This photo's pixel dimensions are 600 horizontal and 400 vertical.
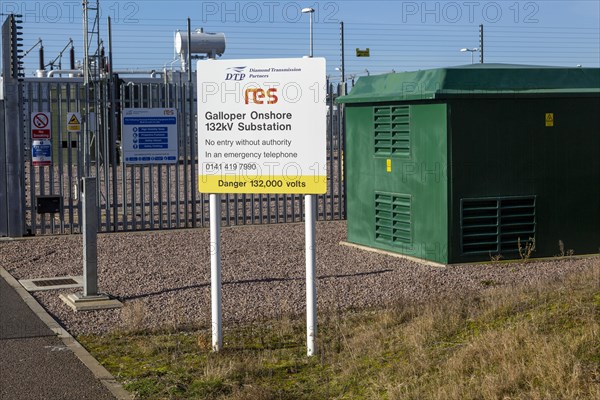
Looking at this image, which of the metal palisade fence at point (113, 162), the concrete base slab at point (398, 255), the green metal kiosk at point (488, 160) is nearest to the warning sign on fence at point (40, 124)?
the metal palisade fence at point (113, 162)

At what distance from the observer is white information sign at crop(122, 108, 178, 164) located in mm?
16344

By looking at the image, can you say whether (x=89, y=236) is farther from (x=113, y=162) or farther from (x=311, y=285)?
(x=113, y=162)

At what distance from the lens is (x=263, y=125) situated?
805cm

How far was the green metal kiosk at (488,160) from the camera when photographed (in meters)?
12.5

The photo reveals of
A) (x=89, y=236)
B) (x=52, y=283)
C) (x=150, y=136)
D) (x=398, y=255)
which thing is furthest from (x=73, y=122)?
(x=89, y=236)

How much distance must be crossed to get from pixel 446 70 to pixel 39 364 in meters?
6.55

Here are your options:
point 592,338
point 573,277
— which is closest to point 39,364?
point 592,338

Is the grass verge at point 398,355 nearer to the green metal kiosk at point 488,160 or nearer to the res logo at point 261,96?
the res logo at point 261,96

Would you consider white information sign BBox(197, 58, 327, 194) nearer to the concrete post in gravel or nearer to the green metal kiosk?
the concrete post in gravel

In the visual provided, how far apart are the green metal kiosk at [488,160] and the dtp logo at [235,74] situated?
15.5 feet

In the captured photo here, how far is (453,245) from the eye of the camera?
12.6 m

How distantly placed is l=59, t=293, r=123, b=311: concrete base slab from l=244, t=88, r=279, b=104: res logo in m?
3.23

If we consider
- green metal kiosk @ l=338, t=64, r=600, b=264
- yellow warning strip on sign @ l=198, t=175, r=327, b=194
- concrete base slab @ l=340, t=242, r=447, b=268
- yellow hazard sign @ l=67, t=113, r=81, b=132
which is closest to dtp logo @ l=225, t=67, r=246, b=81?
yellow warning strip on sign @ l=198, t=175, r=327, b=194

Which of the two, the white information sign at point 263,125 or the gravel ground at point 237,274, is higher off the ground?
the white information sign at point 263,125
